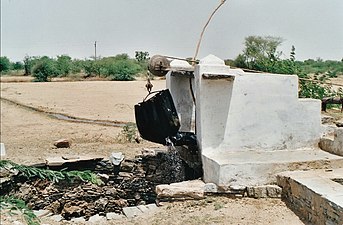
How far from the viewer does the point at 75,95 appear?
25625 mm

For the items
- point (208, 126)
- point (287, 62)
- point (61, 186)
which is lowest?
point (61, 186)

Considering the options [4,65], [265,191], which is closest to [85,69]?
[4,65]

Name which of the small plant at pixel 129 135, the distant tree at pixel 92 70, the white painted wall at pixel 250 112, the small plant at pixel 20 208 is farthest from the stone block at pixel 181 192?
the distant tree at pixel 92 70

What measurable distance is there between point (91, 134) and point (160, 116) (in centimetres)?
542

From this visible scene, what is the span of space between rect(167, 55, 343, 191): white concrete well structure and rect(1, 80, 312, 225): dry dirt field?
857 millimetres

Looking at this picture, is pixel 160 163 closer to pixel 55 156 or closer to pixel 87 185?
pixel 87 185

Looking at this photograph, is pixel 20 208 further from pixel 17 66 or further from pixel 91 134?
pixel 17 66

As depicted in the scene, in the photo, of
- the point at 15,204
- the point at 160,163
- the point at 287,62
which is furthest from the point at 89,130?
the point at 15,204

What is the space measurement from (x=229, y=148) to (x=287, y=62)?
22.1 feet

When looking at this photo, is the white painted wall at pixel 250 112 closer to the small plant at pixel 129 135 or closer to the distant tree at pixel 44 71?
the small plant at pixel 129 135

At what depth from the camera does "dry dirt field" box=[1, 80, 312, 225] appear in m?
5.73

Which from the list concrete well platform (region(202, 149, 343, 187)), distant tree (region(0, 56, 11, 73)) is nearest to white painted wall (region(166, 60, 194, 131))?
concrete well platform (region(202, 149, 343, 187))

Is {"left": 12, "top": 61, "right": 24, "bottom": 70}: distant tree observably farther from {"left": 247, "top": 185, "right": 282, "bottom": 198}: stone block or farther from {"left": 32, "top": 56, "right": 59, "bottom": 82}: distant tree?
{"left": 247, "top": 185, "right": 282, "bottom": 198}: stone block

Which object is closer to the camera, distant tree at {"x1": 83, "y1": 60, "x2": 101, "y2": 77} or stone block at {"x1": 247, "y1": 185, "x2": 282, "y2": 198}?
stone block at {"x1": 247, "y1": 185, "x2": 282, "y2": 198}
